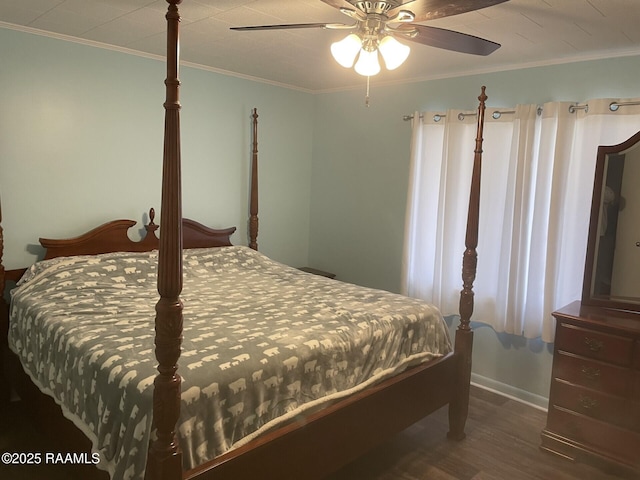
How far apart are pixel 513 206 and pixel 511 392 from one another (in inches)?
52.8

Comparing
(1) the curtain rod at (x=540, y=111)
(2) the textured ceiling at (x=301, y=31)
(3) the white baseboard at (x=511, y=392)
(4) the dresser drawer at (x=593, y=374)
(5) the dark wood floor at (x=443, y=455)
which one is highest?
(2) the textured ceiling at (x=301, y=31)

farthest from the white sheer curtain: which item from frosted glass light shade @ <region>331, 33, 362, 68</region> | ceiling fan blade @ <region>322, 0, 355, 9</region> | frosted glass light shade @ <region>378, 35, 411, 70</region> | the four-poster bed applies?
ceiling fan blade @ <region>322, 0, 355, 9</region>

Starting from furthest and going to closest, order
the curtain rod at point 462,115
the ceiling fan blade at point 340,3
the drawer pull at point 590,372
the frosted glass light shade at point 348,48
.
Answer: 1. the curtain rod at point 462,115
2. the drawer pull at point 590,372
3. the frosted glass light shade at point 348,48
4. the ceiling fan blade at point 340,3

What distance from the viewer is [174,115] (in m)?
1.51

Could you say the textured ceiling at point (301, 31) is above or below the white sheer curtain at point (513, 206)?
above

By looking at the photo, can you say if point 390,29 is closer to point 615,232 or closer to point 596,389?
point 615,232

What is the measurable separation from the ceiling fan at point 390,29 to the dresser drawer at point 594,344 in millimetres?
1606

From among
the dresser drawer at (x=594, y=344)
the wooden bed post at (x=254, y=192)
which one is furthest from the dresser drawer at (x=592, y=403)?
the wooden bed post at (x=254, y=192)

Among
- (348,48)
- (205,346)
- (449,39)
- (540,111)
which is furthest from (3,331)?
(540,111)

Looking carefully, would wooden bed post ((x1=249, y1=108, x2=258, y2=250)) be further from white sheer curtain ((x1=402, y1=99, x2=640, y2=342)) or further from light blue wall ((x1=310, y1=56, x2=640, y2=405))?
white sheer curtain ((x1=402, y1=99, x2=640, y2=342))

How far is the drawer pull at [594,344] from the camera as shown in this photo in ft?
8.82

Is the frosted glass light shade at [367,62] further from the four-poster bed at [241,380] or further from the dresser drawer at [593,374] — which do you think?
the dresser drawer at [593,374]

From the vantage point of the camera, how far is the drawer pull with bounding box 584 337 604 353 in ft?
8.82

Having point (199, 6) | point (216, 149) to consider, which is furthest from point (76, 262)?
point (199, 6)
